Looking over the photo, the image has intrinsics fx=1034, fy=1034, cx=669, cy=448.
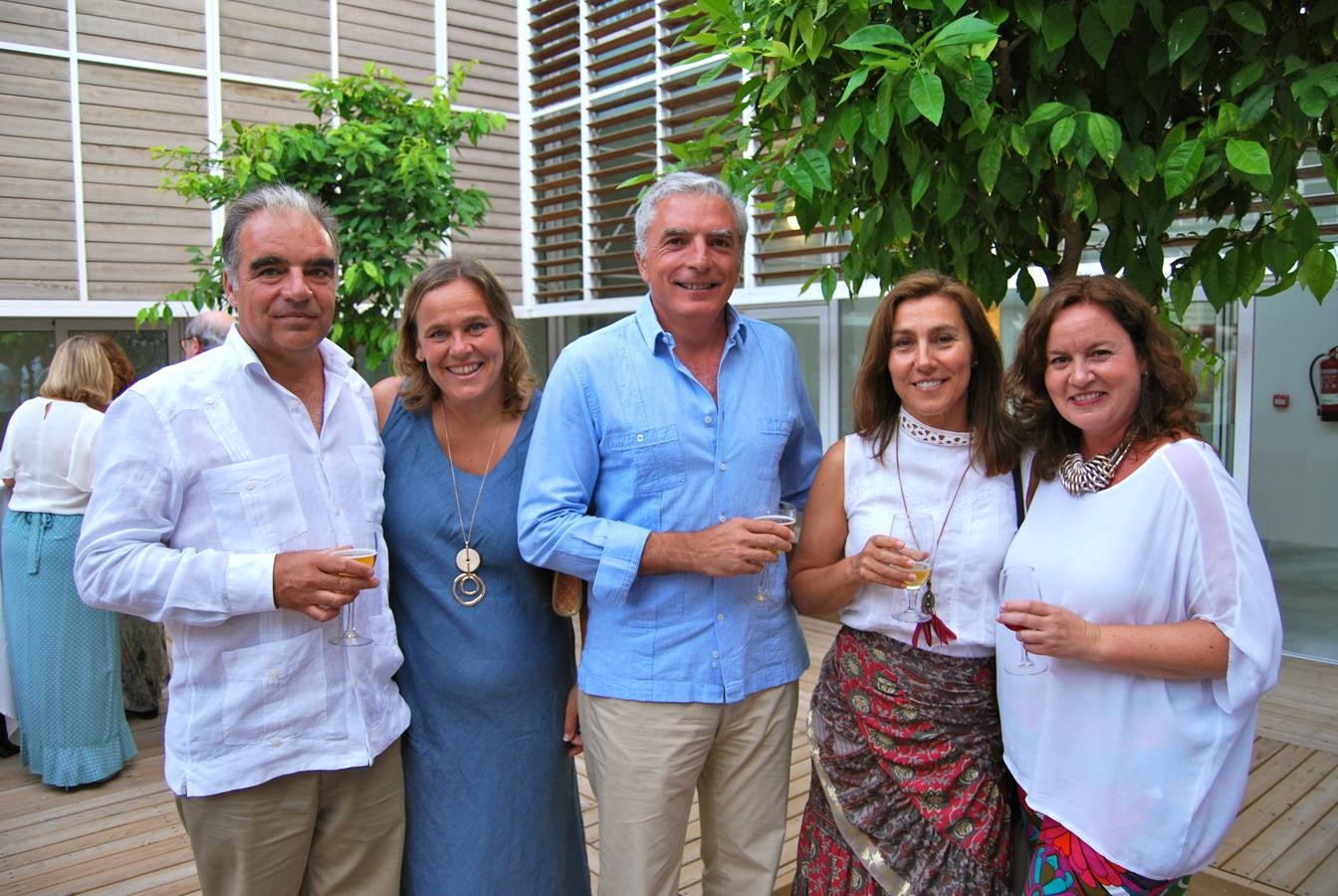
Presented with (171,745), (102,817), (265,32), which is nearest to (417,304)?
(171,745)

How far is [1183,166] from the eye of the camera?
1785 mm

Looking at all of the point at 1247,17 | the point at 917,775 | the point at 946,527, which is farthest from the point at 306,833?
the point at 1247,17

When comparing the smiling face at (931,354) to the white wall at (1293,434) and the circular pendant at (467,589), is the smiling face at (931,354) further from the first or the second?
the white wall at (1293,434)

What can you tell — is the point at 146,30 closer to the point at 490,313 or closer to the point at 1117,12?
the point at 490,313

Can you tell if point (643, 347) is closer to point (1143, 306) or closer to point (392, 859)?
point (1143, 306)

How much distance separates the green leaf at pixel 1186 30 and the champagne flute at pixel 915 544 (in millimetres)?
950

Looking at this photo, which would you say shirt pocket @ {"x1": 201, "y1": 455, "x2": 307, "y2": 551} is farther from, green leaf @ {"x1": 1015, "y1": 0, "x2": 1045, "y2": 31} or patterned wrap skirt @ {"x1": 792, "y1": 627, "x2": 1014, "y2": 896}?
green leaf @ {"x1": 1015, "y1": 0, "x2": 1045, "y2": 31}

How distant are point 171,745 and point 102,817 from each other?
9.75ft

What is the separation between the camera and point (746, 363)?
2.46 m

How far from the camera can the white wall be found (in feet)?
23.7

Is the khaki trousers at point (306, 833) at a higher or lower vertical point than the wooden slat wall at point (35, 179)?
lower

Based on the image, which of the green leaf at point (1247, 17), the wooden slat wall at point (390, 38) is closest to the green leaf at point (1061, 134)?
the green leaf at point (1247, 17)

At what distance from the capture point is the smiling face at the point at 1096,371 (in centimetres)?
196

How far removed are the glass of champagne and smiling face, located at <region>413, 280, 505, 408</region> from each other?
28.9 inches
